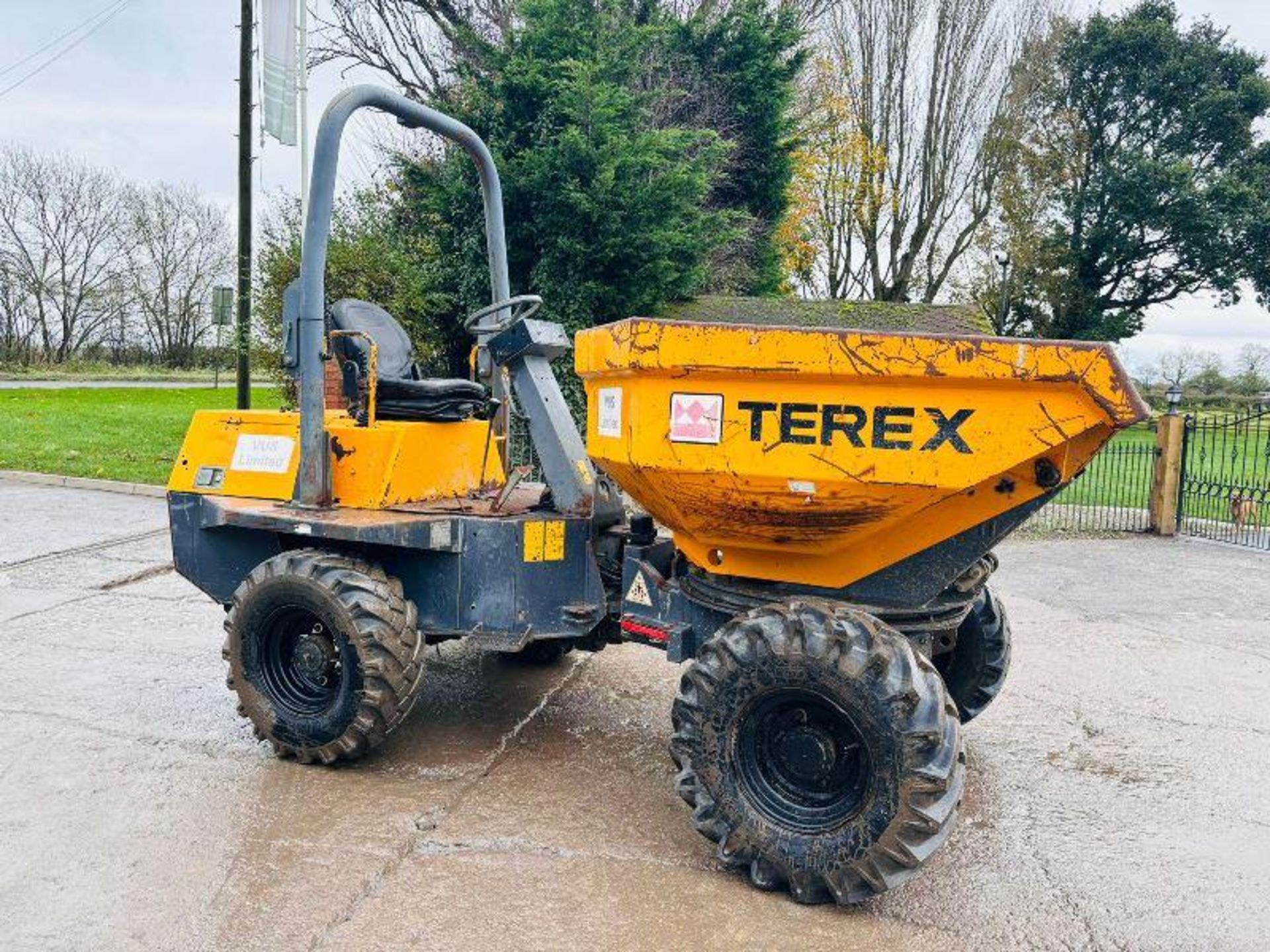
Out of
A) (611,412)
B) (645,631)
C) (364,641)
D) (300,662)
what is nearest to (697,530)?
(611,412)

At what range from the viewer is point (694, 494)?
3193mm

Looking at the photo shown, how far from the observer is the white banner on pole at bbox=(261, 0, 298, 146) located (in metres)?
13.8

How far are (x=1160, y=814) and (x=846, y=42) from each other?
22069mm

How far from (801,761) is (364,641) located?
1.69 metres

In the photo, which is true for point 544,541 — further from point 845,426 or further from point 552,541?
point 845,426

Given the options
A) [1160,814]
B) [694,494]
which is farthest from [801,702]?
[1160,814]

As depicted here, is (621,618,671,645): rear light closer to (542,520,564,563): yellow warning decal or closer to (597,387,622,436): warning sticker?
(542,520,564,563): yellow warning decal

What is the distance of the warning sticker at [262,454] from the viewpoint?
424cm

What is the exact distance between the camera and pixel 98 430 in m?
15.2

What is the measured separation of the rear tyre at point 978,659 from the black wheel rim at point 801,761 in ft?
4.48

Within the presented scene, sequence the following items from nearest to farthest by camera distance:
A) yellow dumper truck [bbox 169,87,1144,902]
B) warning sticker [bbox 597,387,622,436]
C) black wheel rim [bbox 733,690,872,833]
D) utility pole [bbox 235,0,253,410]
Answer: yellow dumper truck [bbox 169,87,1144,902], black wheel rim [bbox 733,690,872,833], warning sticker [bbox 597,387,622,436], utility pole [bbox 235,0,253,410]

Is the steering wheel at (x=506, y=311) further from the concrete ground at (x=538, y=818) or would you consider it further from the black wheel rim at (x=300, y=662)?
the concrete ground at (x=538, y=818)

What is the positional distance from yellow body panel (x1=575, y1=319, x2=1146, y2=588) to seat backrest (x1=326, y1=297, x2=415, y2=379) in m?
1.47

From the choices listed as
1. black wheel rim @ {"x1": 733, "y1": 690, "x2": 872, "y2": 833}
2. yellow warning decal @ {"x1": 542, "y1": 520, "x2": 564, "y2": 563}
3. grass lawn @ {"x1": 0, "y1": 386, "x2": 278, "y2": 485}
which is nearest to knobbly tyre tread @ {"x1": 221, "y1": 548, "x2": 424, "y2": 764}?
yellow warning decal @ {"x1": 542, "y1": 520, "x2": 564, "y2": 563}
